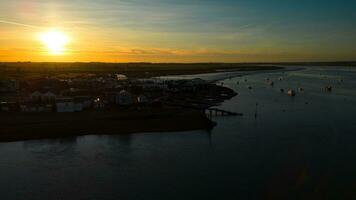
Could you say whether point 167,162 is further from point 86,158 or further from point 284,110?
point 284,110

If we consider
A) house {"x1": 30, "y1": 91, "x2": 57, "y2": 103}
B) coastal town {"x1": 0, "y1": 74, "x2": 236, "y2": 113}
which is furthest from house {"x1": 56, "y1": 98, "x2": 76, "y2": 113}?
house {"x1": 30, "y1": 91, "x2": 57, "y2": 103}

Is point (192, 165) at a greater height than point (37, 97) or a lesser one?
lesser

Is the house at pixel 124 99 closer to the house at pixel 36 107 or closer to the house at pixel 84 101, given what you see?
the house at pixel 84 101

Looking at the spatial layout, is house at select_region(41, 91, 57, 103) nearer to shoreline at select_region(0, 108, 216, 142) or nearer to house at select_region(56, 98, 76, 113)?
house at select_region(56, 98, 76, 113)

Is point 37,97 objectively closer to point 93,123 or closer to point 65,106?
point 65,106

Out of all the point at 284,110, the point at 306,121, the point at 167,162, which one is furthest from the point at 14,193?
the point at 284,110

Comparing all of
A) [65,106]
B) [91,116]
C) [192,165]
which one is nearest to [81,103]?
[65,106]

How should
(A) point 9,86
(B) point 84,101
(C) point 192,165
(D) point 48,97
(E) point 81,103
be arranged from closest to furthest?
(C) point 192,165 → (E) point 81,103 → (B) point 84,101 → (D) point 48,97 → (A) point 9,86

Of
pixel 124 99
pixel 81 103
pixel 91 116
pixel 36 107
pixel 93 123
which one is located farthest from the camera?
pixel 124 99
